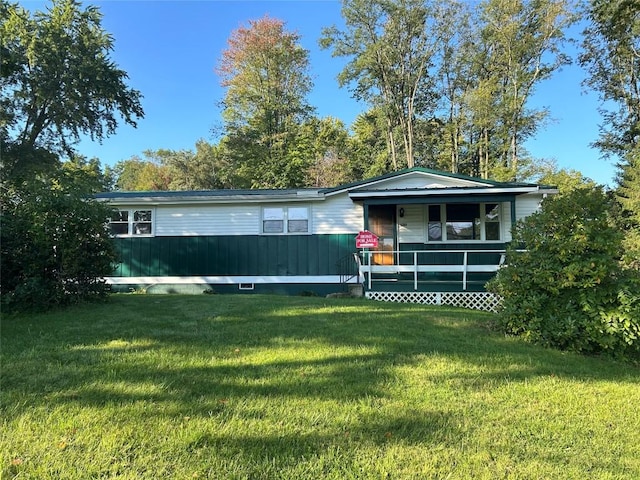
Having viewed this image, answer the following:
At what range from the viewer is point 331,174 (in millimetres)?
28422

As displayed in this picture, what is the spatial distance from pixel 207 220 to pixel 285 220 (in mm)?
2439

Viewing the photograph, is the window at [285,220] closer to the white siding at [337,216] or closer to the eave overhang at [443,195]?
the white siding at [337,216]

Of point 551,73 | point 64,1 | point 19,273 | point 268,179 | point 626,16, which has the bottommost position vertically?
point 19,273

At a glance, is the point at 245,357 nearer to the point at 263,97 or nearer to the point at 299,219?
the point at 299,219

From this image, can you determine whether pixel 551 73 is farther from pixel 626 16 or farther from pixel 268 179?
pixel 268 179

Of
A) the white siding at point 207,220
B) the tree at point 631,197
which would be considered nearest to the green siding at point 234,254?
the white siding at point 207,220

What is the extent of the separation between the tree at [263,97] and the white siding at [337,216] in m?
15.9

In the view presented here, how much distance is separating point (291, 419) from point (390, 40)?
28.1 metres

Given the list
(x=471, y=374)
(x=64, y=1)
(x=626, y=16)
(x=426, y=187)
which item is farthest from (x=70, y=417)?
(x=64, y=1)

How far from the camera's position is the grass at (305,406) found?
2.40 metres

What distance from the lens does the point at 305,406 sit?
313 centimetres

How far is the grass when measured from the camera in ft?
7.86

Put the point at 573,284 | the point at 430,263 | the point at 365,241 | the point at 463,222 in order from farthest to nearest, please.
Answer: the point at 463,222
the point at 430,263
the point at 365,241
the point at 573,284

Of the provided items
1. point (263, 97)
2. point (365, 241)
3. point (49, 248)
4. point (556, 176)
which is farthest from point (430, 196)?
point (263, 97)
